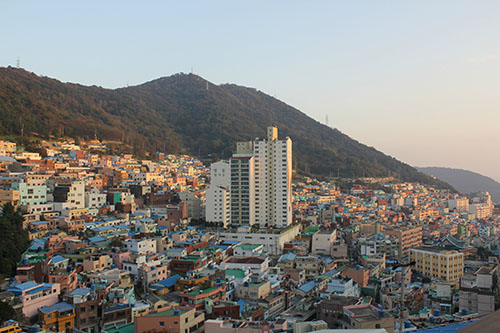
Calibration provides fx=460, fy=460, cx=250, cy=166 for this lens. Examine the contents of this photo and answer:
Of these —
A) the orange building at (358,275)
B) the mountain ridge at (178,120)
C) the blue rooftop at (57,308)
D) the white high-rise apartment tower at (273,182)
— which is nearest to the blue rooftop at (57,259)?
the blue rooftop at (57,308)

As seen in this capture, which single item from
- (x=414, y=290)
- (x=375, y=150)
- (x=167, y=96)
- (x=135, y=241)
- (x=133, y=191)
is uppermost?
(x=167, y=96)

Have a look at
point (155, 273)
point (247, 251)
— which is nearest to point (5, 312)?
point (155, 273)

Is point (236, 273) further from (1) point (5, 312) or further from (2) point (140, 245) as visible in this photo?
(1) point (5, 312)

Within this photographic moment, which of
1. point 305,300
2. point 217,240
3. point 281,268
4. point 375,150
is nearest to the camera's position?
point 305,300

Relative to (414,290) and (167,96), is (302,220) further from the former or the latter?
(167,96)

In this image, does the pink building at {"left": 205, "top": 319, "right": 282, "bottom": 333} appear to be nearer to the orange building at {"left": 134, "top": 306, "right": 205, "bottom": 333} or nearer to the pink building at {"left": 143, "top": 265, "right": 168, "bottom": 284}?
the orange building at {"left": 134, "top": 306, "right": 205, "bottom": 333}

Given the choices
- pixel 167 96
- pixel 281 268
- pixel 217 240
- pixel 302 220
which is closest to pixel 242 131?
pixel 167 96

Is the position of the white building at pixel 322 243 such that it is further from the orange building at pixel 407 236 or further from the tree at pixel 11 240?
the tree at pixel 11 240

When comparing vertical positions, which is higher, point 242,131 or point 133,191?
point 242,131
